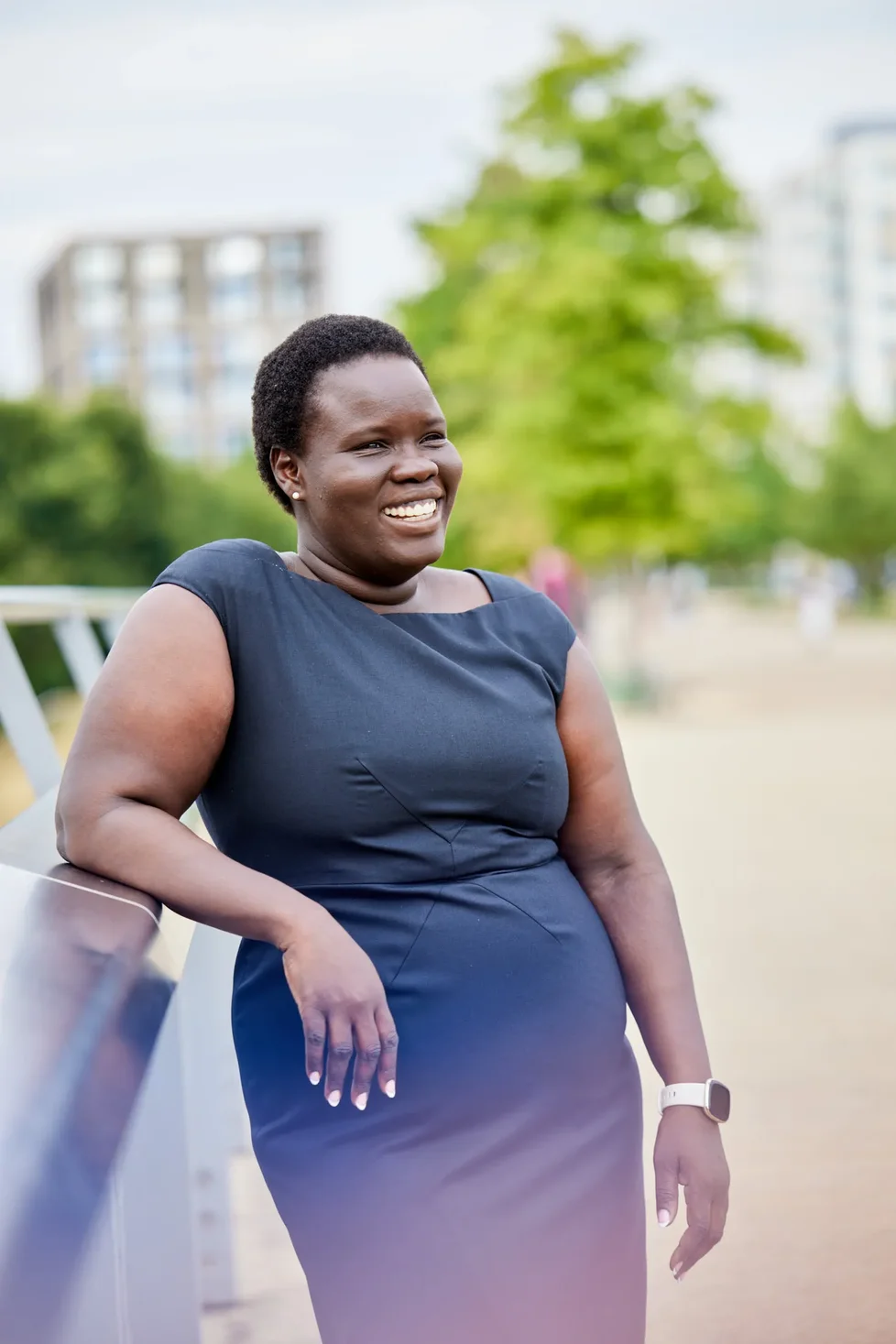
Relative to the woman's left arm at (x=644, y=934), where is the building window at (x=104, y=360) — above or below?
below

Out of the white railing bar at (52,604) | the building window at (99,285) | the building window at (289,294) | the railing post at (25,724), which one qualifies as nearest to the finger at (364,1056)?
the railing post at (25,724)

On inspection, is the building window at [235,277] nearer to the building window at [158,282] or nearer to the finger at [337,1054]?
the building window at [158,282]

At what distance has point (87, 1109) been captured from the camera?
1.36m

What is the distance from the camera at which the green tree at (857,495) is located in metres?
58.2

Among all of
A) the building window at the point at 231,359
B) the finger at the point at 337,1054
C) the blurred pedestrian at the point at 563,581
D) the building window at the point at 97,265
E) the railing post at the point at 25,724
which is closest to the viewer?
the finger at the point at 337,1054

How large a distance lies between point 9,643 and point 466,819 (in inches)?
43.7

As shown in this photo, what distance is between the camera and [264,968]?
1968 millimetres

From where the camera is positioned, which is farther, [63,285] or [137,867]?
[63,285]

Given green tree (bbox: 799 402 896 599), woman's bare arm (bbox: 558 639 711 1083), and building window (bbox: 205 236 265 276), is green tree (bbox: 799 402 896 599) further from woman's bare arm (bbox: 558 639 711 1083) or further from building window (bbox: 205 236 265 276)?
woman's bare arm (bbox: 558 639 711 1083)

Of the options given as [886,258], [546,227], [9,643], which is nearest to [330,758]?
[9,643]

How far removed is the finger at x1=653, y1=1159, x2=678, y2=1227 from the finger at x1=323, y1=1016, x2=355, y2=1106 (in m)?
0.52

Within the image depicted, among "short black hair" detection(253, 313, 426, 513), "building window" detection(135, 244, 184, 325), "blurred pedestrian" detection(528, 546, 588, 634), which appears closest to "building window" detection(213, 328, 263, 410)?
"building window" detection(135, 244, 184, 325)

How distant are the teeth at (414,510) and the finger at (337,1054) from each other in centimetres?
63

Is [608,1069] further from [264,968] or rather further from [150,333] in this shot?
[150,333]
